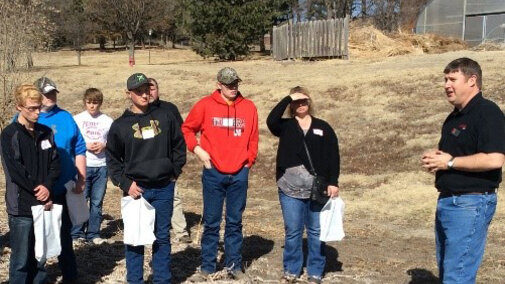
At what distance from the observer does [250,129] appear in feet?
17.8

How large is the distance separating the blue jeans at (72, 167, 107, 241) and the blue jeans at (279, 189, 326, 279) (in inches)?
93.2

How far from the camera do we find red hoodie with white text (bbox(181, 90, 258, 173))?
534cm

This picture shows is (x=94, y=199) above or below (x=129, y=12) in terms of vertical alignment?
below

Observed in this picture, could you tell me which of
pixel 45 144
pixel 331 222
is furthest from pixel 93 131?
pixel 331 222

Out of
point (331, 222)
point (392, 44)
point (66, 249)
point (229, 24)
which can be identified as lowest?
point (66, 249)

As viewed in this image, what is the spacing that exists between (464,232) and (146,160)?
96.6 inches

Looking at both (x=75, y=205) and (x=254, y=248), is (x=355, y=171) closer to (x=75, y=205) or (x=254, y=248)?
(x=254, y=248)

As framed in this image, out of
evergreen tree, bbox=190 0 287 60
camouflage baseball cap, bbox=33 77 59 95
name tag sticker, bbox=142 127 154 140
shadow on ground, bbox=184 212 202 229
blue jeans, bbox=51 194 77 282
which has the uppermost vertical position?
evergreen tree, bbox=190 0 287 60

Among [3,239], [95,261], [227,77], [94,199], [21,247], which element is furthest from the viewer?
[3,239]

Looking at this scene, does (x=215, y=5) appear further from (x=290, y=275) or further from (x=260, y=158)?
(x=290, y=275)

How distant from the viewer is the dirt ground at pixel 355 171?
611cm

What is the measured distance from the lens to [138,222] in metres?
4.73

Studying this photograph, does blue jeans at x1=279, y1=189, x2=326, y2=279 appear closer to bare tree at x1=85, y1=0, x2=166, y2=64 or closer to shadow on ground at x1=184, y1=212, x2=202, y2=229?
shadow on ground at x1=184, y1=212, x2=202, y2=229

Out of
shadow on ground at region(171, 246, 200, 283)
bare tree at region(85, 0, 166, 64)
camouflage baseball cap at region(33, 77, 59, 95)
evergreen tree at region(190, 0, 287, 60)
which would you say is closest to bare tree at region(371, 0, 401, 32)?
evergreen tree at region(190, 0, 287, 60)
